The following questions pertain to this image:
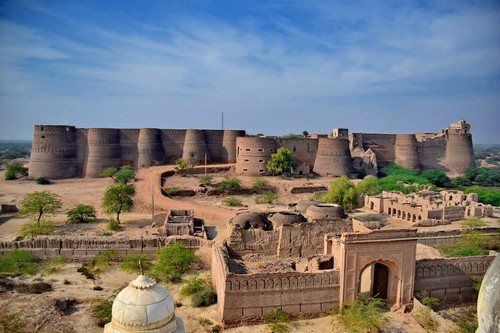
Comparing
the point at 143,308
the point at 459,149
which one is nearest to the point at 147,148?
the point at 143,308

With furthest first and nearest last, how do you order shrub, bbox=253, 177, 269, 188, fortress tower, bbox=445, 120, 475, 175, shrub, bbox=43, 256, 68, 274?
1. fortress tower, bbox=445, 120, 475, 175
2. shrub, bbox=253, 177, 269, 188
3. shrub, bbox=43, 256, 68, 274

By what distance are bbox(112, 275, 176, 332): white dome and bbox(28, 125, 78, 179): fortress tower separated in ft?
111

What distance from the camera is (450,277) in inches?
474

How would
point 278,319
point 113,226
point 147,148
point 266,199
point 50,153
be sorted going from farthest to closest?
point 147,148, point 50,153, point 266,199, point 113,226, point 278,319

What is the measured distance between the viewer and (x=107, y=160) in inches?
1414

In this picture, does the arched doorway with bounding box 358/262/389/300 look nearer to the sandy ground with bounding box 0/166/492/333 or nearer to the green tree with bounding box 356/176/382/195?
the sandy ground with bounding box 0/166/492/333

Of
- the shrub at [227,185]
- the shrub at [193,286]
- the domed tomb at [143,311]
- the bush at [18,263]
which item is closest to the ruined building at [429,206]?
the shrub at [227,185]

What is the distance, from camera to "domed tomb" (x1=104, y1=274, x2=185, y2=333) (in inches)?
165

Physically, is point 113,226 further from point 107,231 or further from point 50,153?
point 50,153

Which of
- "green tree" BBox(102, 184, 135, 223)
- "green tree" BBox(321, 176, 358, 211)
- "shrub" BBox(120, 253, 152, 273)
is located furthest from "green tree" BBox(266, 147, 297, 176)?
"shrub" BBox(120, 253, 152, 273)

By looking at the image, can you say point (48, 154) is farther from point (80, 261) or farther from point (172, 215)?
point (80, 261)

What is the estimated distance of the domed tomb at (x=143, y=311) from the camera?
4199 mm

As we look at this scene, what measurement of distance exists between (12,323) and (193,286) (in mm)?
4833

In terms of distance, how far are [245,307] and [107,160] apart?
29.1m
